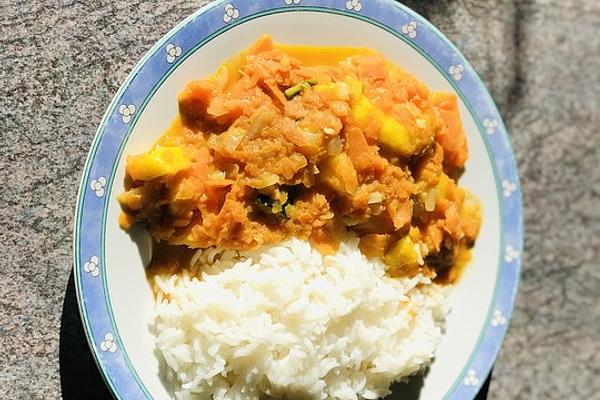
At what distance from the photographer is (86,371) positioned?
280 cm

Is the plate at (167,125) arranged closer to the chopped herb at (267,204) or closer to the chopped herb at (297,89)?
the chopped herb at (297,89)

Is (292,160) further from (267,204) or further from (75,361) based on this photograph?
(75,361)

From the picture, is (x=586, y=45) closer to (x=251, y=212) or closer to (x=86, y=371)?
(x=251, y=212)

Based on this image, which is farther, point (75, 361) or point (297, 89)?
point (75, 361)

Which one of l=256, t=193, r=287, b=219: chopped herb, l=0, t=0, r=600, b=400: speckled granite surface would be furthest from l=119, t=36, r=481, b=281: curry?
l=0, t=0, r=600, b=400: speckled granite surface

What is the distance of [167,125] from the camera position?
8.10 ft

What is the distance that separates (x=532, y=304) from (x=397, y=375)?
4.22 feet

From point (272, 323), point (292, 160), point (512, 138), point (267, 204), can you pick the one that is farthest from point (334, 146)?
point (512, 138)

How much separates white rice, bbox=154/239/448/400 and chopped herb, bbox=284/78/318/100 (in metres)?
0.52

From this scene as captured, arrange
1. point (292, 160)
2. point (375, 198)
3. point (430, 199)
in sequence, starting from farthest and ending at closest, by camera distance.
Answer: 1. point (430, 199)
2. point (375, 198)
3. point (292, 160)

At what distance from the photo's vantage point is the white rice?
2445mm

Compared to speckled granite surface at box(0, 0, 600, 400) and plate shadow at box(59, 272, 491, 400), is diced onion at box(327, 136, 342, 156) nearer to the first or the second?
speckled granite surface at box(0, 0, 600, 400)

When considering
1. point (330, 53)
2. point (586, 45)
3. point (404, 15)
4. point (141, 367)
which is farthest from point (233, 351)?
point (586, 45)

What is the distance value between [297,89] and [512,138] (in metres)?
1.61
